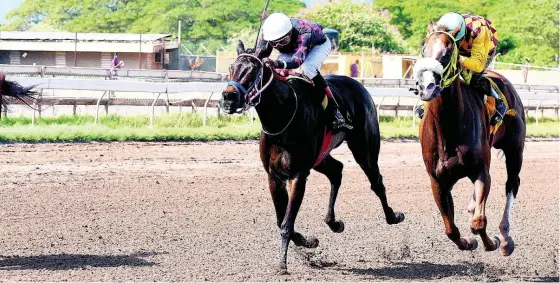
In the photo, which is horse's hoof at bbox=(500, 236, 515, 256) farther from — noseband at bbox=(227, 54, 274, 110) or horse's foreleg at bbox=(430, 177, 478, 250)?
noseband at bbox=(227, 54, 274, 110)

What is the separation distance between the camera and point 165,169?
42.5 ft

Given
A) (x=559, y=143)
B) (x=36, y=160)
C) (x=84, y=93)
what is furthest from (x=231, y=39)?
(x=36, y=160)

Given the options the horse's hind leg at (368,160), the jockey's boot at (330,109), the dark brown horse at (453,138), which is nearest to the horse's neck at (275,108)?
the jockey's boot at (330,109)

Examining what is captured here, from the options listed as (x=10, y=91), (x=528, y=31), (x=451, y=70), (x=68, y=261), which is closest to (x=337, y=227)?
(x=451, y=70)

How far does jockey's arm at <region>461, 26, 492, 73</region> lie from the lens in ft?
24.5

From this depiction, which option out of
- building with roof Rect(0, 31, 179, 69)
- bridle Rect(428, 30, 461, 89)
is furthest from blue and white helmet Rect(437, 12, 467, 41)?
building with roof Rect(0, 31, 179, 69)

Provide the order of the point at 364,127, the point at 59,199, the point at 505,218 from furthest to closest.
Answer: the point at 59,199
the point at 364,127
the point at 505,218

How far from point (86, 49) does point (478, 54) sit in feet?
115

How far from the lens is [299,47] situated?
772 cm

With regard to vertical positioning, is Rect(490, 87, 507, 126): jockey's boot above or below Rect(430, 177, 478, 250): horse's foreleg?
above

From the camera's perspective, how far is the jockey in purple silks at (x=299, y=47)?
298 inches

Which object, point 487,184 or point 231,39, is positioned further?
point 231,39

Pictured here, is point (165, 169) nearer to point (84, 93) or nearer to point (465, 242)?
point (465, 242)

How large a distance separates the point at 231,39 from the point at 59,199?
42824 mm
